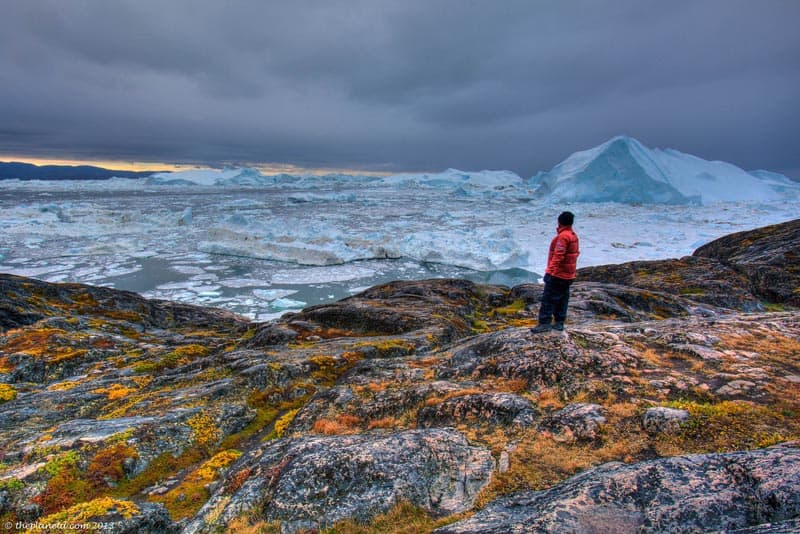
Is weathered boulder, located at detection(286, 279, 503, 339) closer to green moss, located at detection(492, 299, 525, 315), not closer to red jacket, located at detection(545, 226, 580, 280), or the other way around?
green moss, located at detection(492, 299, 525, 315)

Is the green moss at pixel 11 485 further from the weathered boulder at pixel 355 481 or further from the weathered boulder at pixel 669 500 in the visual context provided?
the weathered boulder at pixel 669 500

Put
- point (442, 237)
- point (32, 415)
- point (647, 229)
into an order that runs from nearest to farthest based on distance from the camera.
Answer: point (32, 415) → point (442, 237) → point (647, 229)

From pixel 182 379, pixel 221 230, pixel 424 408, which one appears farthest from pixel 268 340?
pixel 221 230

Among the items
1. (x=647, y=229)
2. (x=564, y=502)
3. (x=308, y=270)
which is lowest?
(x=308, y=270)

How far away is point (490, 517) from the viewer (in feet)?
14.5

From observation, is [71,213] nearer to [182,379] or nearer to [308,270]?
[308,270]

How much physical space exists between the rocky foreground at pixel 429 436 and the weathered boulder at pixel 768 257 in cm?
1432

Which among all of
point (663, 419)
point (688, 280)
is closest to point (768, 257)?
point (688, 280)

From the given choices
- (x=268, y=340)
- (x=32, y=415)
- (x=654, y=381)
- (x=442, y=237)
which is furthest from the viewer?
(x=442, y=237)

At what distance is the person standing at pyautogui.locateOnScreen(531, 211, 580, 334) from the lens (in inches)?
328

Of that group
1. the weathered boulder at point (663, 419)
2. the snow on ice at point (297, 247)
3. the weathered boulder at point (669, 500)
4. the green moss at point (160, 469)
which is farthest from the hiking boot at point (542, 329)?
the snow on ice at point (297, 247)

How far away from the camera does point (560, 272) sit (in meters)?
8.54

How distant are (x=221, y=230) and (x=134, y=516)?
49.2m

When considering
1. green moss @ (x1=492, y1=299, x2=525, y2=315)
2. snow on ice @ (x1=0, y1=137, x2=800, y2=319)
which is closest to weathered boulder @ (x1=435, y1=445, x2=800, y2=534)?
green moss @ (x1=492, y1=299, x2=525, y2=315)
